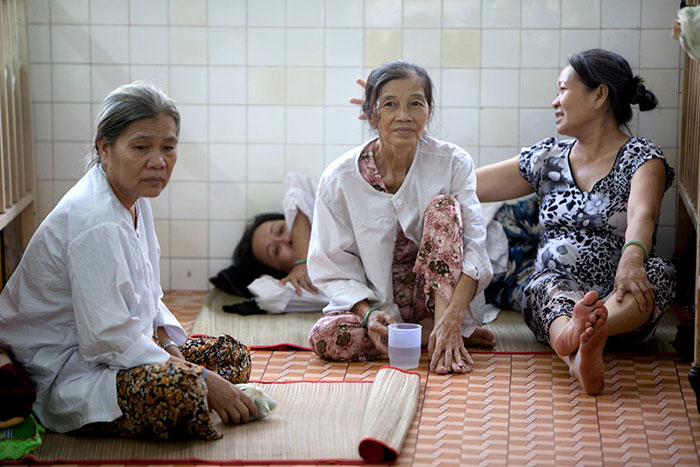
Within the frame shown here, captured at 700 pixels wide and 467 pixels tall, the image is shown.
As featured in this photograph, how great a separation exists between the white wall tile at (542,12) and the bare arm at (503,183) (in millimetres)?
737

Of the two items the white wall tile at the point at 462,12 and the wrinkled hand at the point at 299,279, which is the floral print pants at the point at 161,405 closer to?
the wrinkled hand at the point at 299,279

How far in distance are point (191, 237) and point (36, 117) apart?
87cm

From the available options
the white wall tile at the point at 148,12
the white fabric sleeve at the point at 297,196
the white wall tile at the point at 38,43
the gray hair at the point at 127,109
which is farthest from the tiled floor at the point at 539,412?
the white wall tile at the point at 38,43

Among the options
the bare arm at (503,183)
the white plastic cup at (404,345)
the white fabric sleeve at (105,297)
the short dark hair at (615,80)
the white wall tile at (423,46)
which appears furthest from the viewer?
the white wall tile at (423,46)

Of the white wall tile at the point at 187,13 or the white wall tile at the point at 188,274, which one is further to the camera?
the white wall tile at the point at 188,274

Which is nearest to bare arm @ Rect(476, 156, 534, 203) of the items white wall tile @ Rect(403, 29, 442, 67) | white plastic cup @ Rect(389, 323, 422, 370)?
white wall tile @ Rect(403, 29, 442, 67)

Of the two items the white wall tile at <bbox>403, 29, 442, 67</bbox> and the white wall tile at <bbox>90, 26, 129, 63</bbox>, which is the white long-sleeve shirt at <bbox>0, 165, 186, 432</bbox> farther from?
the white wall tile at <bbox>403, 29, 442, 67</bbox>

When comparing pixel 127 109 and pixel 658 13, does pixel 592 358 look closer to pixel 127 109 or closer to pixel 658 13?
pixel 127 109

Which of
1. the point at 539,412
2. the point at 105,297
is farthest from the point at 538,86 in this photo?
the point at 105,297

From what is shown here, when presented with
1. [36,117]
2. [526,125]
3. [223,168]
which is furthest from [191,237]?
[526,125]

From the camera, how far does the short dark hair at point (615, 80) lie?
3307 millimetres

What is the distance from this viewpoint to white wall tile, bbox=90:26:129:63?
4.07 m

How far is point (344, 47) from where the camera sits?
160 inches

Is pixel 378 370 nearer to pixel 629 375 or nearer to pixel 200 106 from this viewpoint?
pixel 629 375
